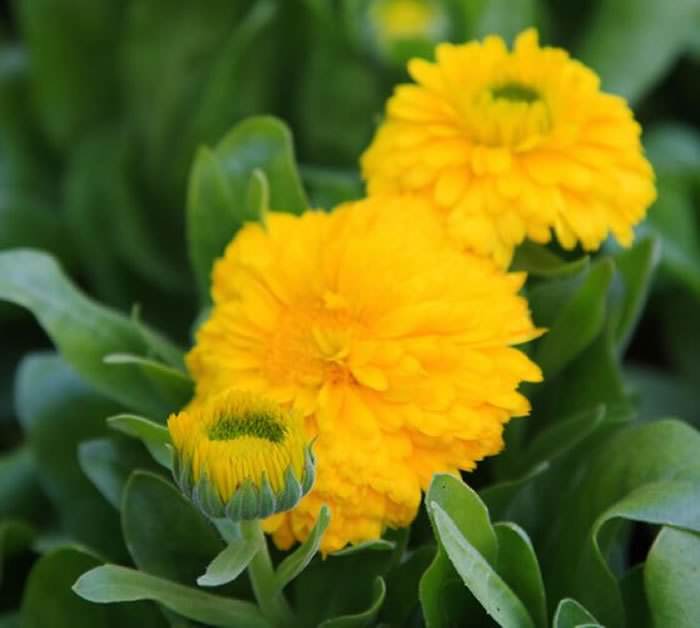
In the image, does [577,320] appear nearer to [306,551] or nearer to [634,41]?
[306,551]

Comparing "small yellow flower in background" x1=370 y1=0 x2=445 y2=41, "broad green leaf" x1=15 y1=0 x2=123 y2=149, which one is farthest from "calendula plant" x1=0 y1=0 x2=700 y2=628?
"broad green leaf" x1=15 y1=0 x2=123 y2=149

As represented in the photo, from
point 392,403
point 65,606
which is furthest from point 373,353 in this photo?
point 65,606

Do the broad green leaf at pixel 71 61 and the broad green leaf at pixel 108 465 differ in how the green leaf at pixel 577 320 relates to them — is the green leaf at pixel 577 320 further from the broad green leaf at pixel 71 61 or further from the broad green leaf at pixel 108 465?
the broad green leaf at pixel 71 61

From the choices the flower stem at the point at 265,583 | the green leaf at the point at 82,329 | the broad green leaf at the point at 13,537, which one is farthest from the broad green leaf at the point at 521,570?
the broad green leaf at the point at 13,537

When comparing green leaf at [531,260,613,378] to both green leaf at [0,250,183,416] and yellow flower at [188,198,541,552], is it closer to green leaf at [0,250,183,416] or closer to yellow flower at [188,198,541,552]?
yellow flower at [188,198,541,552]

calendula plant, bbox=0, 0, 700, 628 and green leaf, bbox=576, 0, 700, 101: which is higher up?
green leaf, bbox=576, 0, 700, 101

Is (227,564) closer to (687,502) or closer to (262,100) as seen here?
(687,502)
